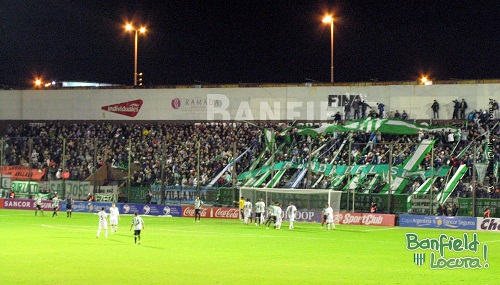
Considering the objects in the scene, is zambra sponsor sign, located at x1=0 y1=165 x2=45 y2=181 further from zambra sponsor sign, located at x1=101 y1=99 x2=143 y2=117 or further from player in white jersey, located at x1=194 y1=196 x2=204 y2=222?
player in white jersey, located at x1=194 y1=196 x2=204 y2=222

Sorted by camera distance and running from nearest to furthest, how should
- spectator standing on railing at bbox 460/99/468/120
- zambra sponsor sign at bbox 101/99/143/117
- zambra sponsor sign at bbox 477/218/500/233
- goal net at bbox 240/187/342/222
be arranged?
zambra sponsor sign at bbox 477/218/500/233
goal net at bbox 240/187/342/222
spectator standing on railing at bbox 460/99/468/120
zambra sponsor sign at bbox 101/99/143/117

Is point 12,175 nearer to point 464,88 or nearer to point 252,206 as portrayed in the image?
point 252,206

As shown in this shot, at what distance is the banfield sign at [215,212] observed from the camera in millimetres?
63312

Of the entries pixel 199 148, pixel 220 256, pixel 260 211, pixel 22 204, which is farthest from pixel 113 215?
pixel 22 204

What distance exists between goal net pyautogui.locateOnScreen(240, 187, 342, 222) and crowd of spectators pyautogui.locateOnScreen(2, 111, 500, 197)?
7.78ft

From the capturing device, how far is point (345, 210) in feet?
199

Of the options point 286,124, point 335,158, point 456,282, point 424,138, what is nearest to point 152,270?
point 456,282

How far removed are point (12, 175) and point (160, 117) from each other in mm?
16376

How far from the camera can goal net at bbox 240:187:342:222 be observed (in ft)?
194

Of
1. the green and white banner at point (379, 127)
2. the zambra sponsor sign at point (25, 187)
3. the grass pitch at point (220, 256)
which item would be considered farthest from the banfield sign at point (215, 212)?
the zambra sponsor sign at point (25, 187)

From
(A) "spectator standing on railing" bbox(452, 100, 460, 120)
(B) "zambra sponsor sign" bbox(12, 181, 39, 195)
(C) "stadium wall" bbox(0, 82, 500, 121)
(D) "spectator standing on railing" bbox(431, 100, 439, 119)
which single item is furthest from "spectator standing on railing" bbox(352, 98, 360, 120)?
(B) "zambra sponsor sign" bbox(12, 181, 39, 195)

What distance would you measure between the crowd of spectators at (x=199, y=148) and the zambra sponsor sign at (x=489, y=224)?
646 centimetres

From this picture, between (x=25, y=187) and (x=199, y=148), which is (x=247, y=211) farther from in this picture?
(x=25, y=187)

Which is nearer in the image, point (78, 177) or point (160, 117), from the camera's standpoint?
point (78, 177)
